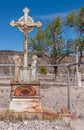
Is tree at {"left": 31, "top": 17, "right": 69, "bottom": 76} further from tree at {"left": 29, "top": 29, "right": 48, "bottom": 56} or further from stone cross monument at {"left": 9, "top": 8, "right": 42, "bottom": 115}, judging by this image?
stone cross monument at {"left": 9, "top": 8, "right": 42, "bottom": 115}

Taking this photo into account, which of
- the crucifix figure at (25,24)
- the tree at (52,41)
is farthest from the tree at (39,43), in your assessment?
the crucifix figure at (25,24)

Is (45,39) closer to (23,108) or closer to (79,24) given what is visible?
(79,24)

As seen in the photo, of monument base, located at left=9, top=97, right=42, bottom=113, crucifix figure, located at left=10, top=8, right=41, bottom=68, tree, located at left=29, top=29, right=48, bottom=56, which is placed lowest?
monument base, located at left=9, top=97, right=42, bottom=113

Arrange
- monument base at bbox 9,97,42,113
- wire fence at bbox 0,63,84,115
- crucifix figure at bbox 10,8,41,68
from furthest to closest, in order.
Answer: wire fence at bbox 0,63,84,115 < crucifix figure at bbox 10,8,41,68 < monument base at bbox 9,97,42,113

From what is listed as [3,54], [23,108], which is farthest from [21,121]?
[3,54]

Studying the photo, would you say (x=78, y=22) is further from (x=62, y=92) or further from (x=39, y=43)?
(x=62, y=92)

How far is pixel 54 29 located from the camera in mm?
41250

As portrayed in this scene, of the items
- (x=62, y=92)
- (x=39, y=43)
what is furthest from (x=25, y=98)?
(x=39, y=43)

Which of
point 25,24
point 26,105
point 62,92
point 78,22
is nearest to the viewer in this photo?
point 26,105

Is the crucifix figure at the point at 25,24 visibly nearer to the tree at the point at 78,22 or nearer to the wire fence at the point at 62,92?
the wire fence at the point at 62,92

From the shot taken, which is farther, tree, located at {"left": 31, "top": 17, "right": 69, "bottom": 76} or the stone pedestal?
tree, located at {"left": 31, "top": 17, "right": 69, "bottom": 76}

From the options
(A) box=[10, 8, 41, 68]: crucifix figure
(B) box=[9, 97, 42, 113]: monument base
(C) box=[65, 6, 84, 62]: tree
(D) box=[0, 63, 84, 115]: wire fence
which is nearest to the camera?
(B) box=[9, 97, 42, 113]: monument base

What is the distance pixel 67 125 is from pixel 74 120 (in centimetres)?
95

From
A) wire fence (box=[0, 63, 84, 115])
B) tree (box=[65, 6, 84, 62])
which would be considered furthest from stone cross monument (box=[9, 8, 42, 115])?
tree (box=[65, 6, 84, 62])
